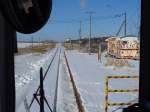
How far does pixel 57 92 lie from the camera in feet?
60.9

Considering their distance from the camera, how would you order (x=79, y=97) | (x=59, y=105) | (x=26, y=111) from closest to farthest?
(x=26, y=111) < (x=59, y=105) < (x=79, y=97)

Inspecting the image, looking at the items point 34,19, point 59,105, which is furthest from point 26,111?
point 34,19

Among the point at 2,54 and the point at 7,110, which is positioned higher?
the point at 2,54

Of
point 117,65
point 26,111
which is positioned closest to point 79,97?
point 26,111

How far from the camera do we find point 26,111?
41.0 ft

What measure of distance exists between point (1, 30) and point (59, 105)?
10.7m
